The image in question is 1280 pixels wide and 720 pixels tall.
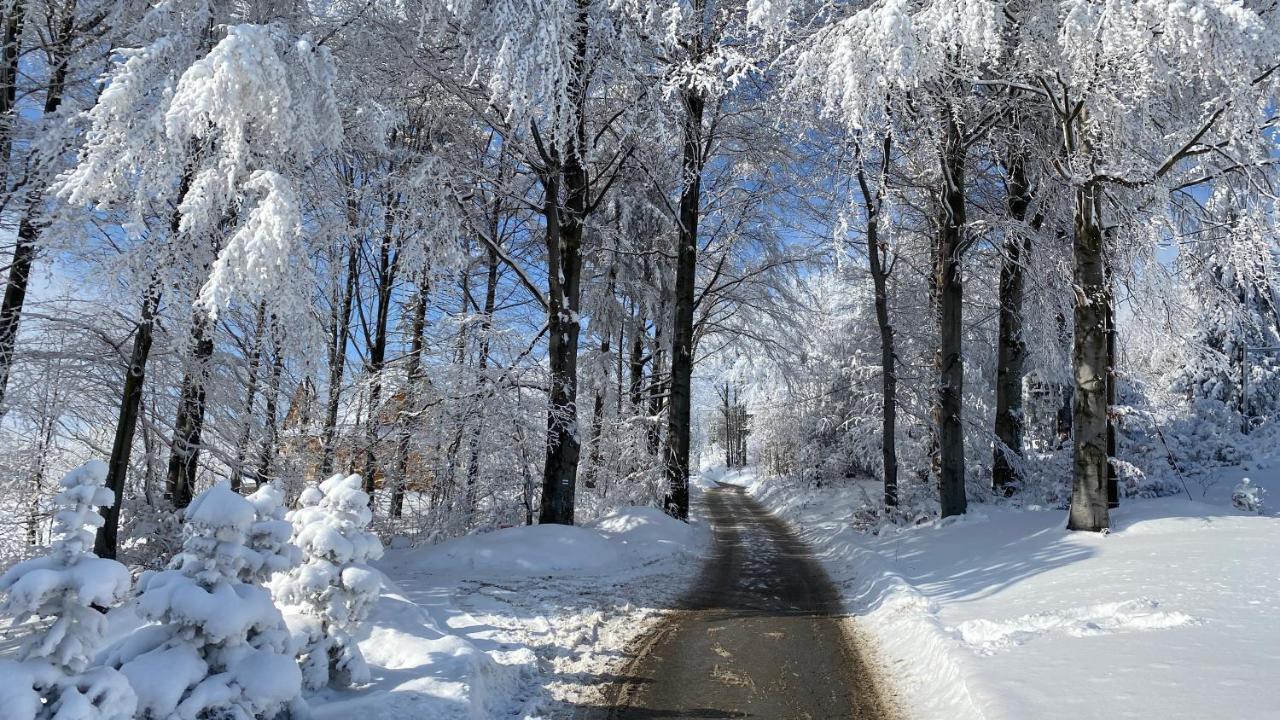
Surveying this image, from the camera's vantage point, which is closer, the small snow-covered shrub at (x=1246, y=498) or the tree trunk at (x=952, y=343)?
the small snow-covered shrub at (x=1246, y=498)

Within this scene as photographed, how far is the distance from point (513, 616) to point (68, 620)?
15.3ft

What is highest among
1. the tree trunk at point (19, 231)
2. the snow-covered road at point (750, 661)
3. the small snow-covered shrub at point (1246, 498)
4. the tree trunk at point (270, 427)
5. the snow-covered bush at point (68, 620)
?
the tree trunk at point (19, 231)

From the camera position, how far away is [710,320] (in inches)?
747

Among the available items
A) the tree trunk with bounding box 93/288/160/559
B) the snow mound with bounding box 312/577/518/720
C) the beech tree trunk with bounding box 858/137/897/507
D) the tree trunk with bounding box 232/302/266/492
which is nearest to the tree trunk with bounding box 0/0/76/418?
the tree trunk with bounding box 93/288/160/559

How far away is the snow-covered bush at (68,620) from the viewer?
2.58 meters

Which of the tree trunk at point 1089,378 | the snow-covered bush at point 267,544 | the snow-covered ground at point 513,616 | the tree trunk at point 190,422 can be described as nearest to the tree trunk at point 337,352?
the tree trunk at point 190,422

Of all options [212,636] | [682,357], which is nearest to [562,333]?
[682,357]

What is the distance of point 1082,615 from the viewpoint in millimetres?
5965

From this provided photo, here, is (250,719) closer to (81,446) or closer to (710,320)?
(81,446)

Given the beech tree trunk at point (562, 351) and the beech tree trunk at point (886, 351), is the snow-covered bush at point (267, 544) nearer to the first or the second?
the beech tree trunk at point (562, 351)

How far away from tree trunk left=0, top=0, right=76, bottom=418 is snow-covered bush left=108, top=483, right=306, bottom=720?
5.91m

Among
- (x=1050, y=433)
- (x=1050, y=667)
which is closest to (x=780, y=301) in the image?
(x=1050, y=667)

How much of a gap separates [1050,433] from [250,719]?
2932 centimetres

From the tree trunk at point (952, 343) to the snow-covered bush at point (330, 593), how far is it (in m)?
11.3
